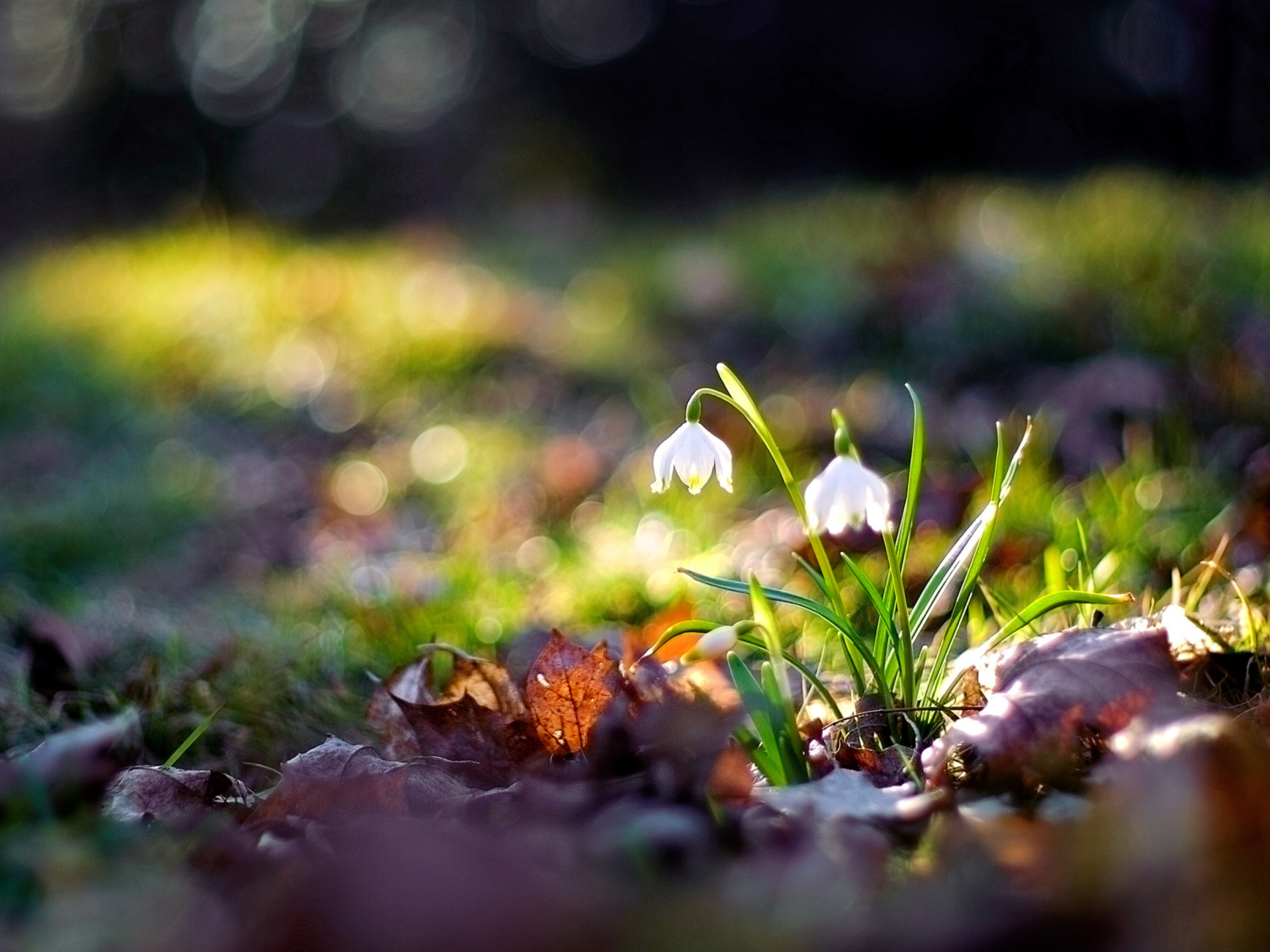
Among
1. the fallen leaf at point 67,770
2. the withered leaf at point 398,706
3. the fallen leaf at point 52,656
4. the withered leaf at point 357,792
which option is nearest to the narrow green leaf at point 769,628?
the withered leaf at point 357,792

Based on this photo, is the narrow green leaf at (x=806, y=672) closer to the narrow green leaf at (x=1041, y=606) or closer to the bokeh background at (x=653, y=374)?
the narrow green leaf at (x=1041, y=606)

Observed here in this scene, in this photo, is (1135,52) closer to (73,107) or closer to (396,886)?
(396,886)

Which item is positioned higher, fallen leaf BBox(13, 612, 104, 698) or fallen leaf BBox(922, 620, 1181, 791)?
fallen leaf BBox(922, 620, 1181, 791)

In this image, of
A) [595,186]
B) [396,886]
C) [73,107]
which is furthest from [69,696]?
[73,107]

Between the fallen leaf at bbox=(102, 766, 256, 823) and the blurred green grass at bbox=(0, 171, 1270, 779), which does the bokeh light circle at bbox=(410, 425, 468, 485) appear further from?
the fallen leaf at bbox=(102, 766, 256, 823)

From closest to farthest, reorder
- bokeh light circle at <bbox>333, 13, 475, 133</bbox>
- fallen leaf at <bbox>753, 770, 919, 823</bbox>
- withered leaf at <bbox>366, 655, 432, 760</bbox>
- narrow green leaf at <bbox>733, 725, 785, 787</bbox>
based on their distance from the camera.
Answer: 1. fallen leaf at <bbox>753, 770, 919, 823</bbox>
2. narrow green leaf at <bbox>733, 725, 785, 787</bbox>
3. withered leaf at <bbox>366, 655, 432, 760</bbox>
4. bokeh light circle at <bbox>333, 13, 475, 133</bbox>

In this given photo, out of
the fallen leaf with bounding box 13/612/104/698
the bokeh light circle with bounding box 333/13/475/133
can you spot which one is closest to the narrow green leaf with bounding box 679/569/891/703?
the fallen leaf with bounding box 13/612/104/698
